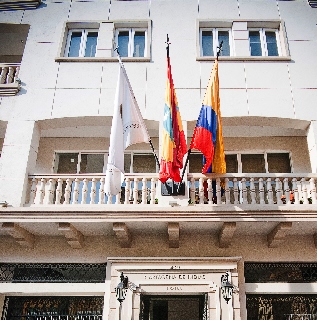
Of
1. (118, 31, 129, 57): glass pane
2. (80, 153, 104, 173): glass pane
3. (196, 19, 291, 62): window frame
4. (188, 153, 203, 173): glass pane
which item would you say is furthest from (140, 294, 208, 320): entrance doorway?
(118, 31, 129, 57): glass pane

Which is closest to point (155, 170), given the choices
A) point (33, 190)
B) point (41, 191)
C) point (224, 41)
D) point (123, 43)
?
point (41, 191)

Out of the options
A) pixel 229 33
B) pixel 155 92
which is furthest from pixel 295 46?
pixel 155 92

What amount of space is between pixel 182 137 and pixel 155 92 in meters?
2.07

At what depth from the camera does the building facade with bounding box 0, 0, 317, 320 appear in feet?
30.3

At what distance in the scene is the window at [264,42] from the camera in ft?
39.1

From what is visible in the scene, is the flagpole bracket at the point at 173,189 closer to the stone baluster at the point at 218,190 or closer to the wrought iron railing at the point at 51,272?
the stone baluster at the point at 218,190

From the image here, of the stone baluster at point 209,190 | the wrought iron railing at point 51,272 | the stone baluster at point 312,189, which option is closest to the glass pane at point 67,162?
the wrought iron railing at point 51,272

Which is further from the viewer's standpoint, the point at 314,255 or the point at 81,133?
the point at 81,133

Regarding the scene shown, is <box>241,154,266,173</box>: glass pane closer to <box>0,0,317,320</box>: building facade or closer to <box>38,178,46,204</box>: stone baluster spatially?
<box>0,0,317,320</box>: building facade

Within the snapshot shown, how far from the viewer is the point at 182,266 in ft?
31.0

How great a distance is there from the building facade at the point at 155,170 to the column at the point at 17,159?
0.04 meters

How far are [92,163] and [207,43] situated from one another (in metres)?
4.81

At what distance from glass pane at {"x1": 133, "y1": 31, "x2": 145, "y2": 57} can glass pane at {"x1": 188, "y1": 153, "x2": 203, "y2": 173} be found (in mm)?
3270

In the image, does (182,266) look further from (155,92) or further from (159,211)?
Answer: (155,92)
